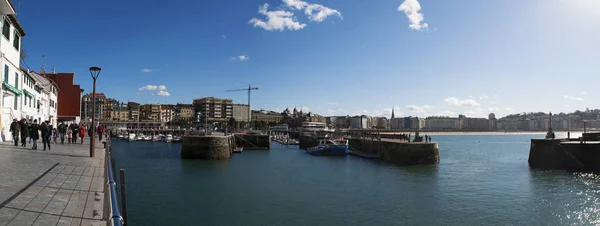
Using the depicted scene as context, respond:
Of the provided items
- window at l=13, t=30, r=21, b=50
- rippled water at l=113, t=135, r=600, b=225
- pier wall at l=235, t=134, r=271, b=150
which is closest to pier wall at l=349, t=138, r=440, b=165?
rippled water at l=113, t=135, r=600, b=225

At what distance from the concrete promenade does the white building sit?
14.9m

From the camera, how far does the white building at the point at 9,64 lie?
87.3ft

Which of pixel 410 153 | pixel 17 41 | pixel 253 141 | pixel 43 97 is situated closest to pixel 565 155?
pixel 410 153

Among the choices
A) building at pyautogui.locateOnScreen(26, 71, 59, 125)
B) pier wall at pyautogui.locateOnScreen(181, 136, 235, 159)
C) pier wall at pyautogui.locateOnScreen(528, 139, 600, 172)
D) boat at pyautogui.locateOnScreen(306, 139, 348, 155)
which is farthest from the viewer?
boat at pyautogui.locateOnScreen(306, 139, 348, 155)

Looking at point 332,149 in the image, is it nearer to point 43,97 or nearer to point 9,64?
point 43,97

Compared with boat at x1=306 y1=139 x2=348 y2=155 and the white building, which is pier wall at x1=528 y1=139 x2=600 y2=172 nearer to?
boat at x1=306 y1=139 x2=348 y2=155

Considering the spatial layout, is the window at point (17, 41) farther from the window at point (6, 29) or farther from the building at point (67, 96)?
the building at point (67, 96)

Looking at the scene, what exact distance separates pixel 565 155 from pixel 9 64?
50827 mm

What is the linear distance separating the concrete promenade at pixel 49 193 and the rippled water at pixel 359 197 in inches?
177

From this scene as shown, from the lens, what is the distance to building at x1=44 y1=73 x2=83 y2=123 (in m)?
63.8

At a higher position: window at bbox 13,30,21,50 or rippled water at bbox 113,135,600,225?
window at bbox 13,30,21,50

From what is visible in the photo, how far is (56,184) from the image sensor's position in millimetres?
11633

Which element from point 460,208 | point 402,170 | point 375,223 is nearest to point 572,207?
point 460,208

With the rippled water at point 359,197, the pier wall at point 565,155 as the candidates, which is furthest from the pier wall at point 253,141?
the pier wall at point 565,155
